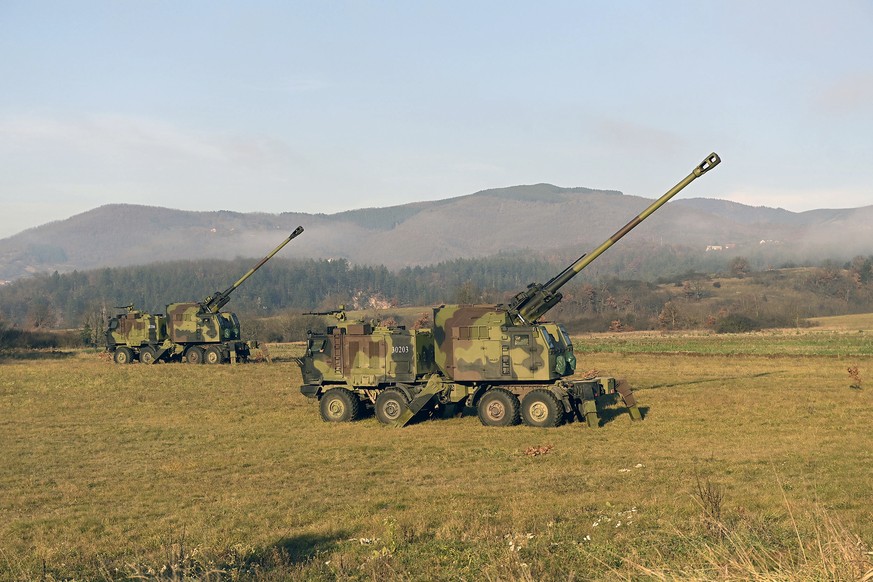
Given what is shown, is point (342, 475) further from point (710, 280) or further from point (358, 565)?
point (710, 280)

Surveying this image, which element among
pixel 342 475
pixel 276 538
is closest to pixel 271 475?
pixel 342 475

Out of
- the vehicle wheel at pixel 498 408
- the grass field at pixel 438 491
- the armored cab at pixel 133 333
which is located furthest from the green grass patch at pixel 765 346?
the vehicle wheel at pixel 498 408

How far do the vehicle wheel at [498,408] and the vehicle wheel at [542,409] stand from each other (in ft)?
0.87

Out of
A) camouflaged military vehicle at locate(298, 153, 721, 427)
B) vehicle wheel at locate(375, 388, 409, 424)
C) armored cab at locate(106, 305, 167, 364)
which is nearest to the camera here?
camouflaged military vehicle at locate(298, 153, 721, 427)

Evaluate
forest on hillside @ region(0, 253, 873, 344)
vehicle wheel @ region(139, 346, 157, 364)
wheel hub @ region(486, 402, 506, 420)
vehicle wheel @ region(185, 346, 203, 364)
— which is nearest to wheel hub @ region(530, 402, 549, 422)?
wheel hub @ region(486, 402, 506, 420)

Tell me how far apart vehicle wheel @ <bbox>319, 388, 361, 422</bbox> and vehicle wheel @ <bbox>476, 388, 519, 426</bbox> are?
3.65 m

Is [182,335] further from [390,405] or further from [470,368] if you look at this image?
[470,368]

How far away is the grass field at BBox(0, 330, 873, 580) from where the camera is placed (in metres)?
8.45

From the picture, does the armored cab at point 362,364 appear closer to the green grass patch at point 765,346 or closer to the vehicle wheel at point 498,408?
the vehicle wheel at point 498,408

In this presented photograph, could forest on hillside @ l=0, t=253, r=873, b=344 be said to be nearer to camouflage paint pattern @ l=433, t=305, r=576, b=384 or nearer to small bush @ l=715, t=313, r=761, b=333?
small bush @ l=715, t=313, r=761, b=333

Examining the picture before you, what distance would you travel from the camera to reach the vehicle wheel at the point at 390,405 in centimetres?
2233

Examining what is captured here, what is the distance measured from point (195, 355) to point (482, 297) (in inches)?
2069

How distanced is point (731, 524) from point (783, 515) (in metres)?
1.81

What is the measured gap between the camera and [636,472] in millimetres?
14859
